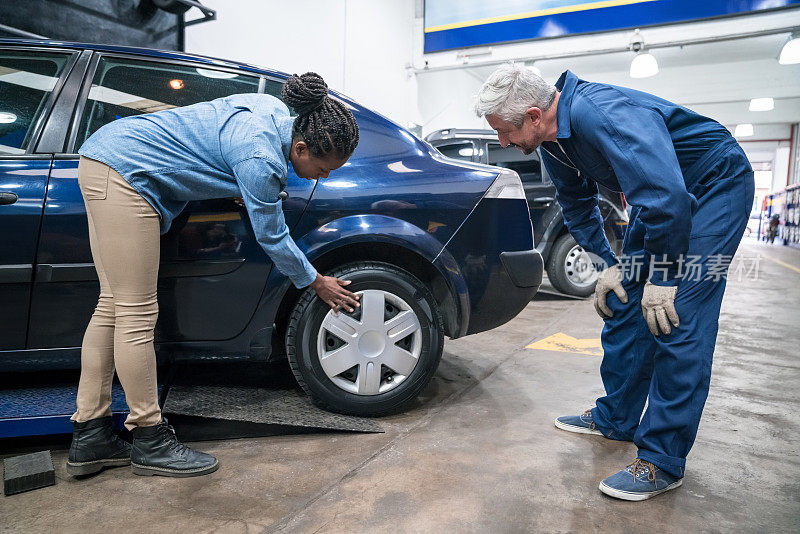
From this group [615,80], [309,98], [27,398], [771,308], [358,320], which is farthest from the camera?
[615,80]

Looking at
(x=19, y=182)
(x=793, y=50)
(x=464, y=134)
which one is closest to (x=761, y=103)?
(x=793, y=50)

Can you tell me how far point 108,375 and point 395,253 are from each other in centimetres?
110

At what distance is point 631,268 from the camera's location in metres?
1.83

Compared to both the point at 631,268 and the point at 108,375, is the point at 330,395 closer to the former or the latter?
the point at 108,375

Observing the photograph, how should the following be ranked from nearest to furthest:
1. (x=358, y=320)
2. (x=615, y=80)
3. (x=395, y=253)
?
1. (x=358, y=320)
2. (x=395, y=253)
3. (x=615, y=80)

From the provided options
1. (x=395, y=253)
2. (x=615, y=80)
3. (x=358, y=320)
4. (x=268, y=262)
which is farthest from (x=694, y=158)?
(x=615, y=80)

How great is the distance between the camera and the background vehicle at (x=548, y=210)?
4.69 m

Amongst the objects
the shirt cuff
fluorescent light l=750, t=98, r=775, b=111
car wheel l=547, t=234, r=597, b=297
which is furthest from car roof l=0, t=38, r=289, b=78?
fluorescent light l=750, t=98, r=775, b=111

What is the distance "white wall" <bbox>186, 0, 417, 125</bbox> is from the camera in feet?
18.0

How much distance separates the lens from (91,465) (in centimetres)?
163

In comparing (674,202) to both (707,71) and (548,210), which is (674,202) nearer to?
(548,210)

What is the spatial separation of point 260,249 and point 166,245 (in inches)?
12.2

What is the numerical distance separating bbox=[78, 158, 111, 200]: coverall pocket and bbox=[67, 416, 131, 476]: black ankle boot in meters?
0.72

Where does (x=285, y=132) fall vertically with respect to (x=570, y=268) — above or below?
above
